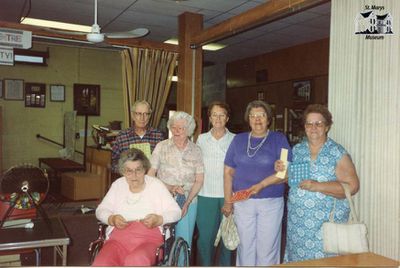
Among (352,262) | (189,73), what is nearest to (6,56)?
(189,73)

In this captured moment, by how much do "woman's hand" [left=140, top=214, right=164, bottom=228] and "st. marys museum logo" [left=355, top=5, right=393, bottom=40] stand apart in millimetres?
1766

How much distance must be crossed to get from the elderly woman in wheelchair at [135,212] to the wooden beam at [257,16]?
162cm

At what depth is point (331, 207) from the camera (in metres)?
2.34

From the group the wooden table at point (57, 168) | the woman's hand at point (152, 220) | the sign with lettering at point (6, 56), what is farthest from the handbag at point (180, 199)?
the wooden table at point (57, 168)

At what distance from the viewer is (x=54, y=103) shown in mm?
7723

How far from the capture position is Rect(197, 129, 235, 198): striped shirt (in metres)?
3.07

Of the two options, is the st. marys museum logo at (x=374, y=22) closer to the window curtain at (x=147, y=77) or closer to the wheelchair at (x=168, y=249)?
the wheelchair at (x=168, y=249)

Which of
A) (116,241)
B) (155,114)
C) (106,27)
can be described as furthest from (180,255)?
(106,27)

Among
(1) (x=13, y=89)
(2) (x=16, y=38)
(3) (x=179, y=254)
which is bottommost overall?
(3) (x=179, y=254)

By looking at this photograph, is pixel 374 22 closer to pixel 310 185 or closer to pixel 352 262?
pixel 310 185

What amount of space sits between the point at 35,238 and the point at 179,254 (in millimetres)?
940

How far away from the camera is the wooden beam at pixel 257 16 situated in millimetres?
2851

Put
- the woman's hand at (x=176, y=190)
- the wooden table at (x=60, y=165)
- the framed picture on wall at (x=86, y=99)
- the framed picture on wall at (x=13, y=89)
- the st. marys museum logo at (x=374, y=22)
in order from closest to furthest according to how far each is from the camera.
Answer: the st. marys museum logo at (x=374, y=22)
the woman's hand at (x=176, y=190)
the wooden table at (x=60, y=165)
the framed picture on wall at (x=13, y=89)
the framed picture on wall at (x=86, y=99)

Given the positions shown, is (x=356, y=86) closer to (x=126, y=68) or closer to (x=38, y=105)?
(x=126, y=68)
